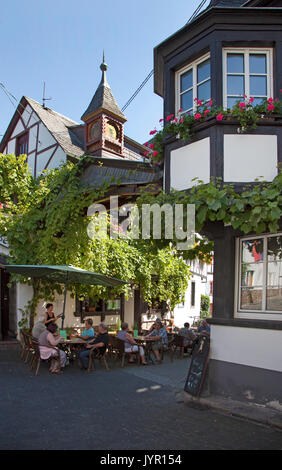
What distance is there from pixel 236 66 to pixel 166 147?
1871 millimetres

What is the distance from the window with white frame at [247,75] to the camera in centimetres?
681

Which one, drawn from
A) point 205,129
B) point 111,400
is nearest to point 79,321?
point 111,400

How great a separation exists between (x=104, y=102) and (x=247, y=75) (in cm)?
1105

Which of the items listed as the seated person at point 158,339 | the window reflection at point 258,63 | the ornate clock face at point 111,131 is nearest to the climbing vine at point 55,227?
the seated person at point 158,339

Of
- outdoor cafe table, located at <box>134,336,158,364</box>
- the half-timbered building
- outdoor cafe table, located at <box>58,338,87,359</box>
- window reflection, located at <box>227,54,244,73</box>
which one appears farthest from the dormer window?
window reflection, located at <box>227,54,244,73</box>

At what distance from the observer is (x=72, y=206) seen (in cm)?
1077

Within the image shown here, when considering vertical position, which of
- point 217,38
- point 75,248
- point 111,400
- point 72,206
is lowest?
point 111,400

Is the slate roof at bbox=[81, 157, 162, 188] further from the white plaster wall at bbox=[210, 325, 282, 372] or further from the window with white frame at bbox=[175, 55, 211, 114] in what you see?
the white plaster wall at bbox=[210, 325, 282, 372]

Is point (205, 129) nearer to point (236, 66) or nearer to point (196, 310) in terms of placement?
point (236, 66)

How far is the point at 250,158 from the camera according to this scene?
642 cm

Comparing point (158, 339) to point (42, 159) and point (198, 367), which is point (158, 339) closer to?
point (198, 367)

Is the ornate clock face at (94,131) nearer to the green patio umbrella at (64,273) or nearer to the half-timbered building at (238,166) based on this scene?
the green patio umbrella at (64,273)

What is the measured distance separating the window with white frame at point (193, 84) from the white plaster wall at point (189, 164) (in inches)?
34.3
